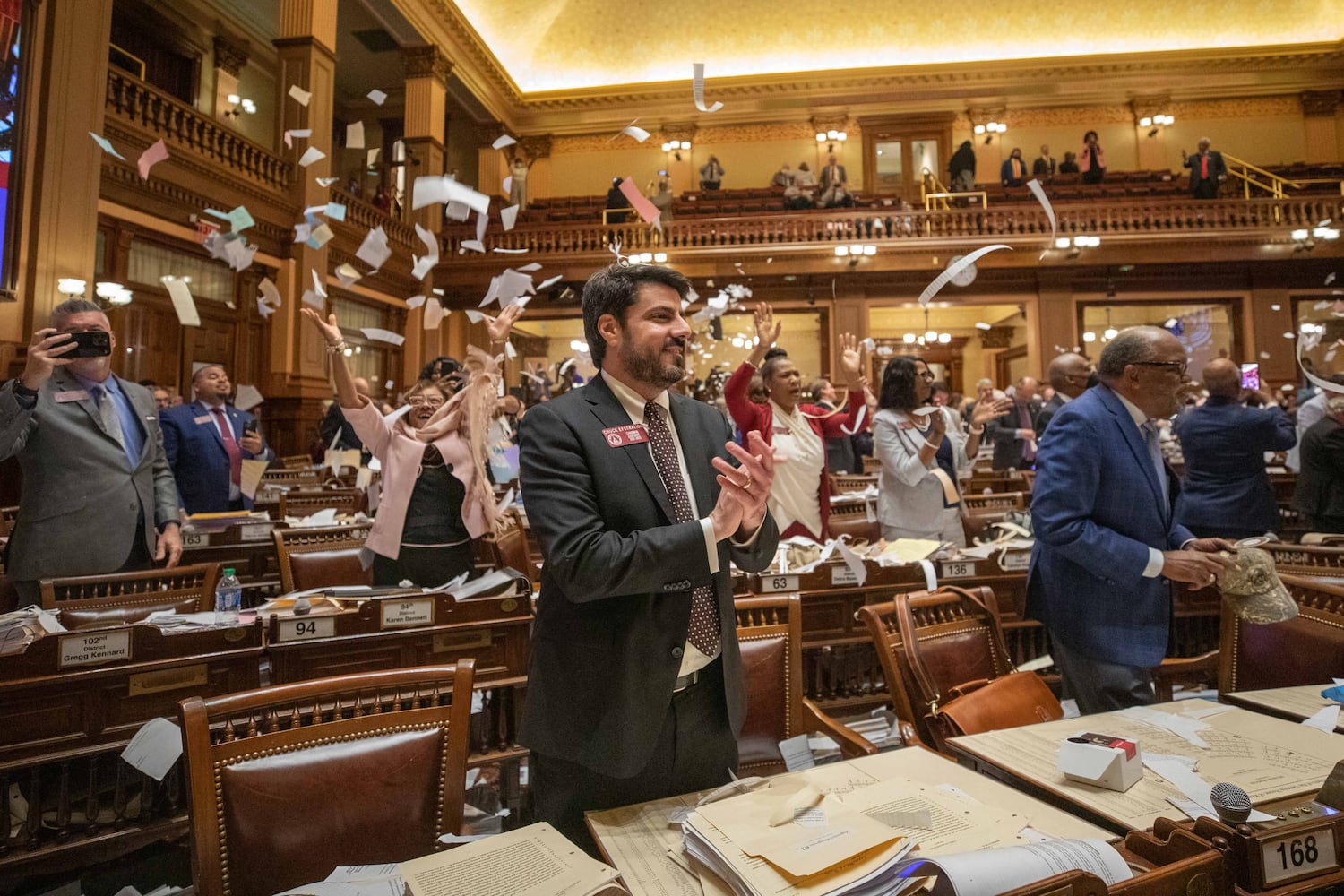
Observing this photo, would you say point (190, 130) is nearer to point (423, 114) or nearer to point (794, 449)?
point (423, 114)

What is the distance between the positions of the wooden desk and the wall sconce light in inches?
538

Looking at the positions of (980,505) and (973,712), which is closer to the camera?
(973,712)

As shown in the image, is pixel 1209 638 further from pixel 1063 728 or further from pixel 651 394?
pixel 651 394

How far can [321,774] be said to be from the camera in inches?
44.7

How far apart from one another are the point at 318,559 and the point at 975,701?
2.27m

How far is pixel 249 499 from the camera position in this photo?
430cm

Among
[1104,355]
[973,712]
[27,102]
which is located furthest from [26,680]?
[27,102]

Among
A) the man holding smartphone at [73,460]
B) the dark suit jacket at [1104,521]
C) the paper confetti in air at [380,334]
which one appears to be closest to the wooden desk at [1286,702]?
the dark suit jacket at [1104,521]

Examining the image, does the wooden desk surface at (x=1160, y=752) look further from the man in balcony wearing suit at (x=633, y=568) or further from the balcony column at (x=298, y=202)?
the balcony column at (x=298, y=202)

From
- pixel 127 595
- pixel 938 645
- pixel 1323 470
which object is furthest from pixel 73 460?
pixel 1323 470

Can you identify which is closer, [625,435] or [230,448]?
[625,435]

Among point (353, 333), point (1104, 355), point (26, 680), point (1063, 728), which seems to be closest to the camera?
point (1063, 728)

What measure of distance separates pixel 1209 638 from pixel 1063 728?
6.73 feet

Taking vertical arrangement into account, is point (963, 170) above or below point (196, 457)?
above
